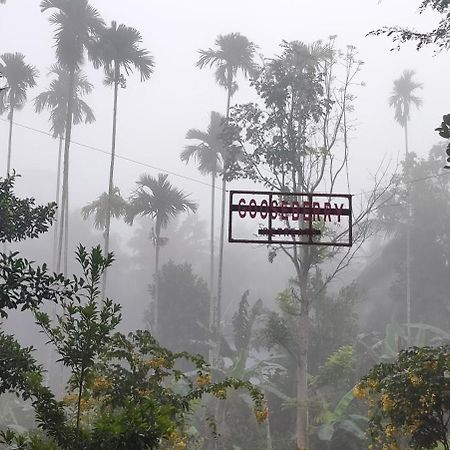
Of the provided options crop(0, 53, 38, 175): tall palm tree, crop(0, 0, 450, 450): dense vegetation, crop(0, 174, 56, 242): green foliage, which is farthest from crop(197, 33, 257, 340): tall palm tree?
crop(0, 174, 56, 242): green foliage

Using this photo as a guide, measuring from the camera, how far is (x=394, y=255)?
40.0 m

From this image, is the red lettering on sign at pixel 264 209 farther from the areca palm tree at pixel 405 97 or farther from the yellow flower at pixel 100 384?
the areca palm tree at pixel 405 97

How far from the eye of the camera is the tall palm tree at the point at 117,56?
2545 cm

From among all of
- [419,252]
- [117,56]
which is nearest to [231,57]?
[117,56]

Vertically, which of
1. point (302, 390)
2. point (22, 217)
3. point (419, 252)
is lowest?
point (302, 390)

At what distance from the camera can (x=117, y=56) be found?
84.5ft

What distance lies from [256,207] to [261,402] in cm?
328

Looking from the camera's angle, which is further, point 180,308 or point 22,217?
point 180,308

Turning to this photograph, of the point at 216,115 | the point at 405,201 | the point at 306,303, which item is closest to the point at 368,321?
the point at 405,201

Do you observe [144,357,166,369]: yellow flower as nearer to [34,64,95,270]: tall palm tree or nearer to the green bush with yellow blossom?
the green bush with yellow blossom

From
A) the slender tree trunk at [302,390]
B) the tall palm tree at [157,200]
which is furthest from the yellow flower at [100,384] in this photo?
the tall palm tree at [157,200]

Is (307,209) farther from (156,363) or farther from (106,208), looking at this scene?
(106,208)

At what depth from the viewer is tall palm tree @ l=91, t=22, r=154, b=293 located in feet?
83.5

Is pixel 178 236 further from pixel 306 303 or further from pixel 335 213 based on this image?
pixel 335 213
